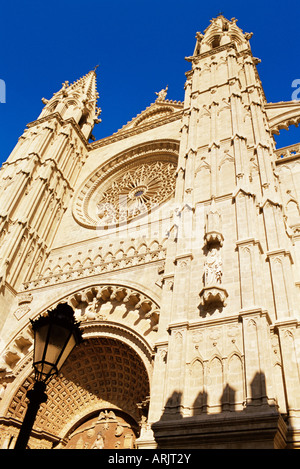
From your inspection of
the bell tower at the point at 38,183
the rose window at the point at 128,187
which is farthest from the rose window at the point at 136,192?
the bell tower at the point at 38,183

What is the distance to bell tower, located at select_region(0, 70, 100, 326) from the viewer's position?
1566cm

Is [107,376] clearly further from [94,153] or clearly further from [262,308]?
[94,153]

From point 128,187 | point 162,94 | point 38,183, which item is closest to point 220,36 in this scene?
point 162,94

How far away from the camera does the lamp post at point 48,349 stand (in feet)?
14.2

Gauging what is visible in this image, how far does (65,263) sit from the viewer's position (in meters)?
16.1

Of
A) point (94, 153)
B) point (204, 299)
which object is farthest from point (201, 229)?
point (94, 153)

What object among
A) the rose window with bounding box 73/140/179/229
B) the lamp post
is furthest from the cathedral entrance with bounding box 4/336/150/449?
the lamp post

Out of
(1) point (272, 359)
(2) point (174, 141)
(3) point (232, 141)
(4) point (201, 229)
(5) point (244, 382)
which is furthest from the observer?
(2) point (174, 141)

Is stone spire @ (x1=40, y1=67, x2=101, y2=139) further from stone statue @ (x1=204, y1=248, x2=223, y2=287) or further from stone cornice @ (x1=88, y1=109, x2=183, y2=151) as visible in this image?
stone statue @ (x1=204, y1=248, x2=223, y2=287)

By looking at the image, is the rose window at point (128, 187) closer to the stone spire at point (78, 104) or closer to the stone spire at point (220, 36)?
the stone spire at point (78, 104)

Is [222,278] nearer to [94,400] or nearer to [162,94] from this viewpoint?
[94,400]

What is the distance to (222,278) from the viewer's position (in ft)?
31.2
